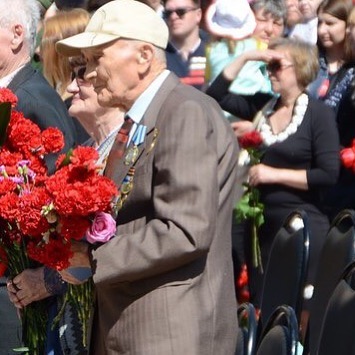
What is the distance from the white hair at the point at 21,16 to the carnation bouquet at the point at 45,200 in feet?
3.28

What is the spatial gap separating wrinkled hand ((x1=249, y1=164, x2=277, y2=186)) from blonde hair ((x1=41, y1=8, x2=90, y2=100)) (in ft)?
4.78

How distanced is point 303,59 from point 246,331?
11.1 feet

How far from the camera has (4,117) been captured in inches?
159

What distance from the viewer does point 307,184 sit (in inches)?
281

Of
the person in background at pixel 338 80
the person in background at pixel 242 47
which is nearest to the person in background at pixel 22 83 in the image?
the person in background at pixel 242 47

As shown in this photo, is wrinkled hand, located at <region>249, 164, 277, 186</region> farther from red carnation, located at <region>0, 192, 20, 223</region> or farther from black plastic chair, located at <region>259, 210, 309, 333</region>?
red carnation, located at <region>0, 192, 20, 223</region>

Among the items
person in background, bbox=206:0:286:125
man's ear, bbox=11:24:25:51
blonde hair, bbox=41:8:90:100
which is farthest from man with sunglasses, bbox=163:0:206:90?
man's ear, bbox=11:24:25:51

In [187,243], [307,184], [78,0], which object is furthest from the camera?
[78,0]

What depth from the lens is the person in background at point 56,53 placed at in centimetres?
602

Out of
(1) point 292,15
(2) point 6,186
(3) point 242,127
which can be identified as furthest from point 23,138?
(1) point 292,15

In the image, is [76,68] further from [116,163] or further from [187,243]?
[187,243]

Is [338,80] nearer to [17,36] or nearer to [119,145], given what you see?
[17,36]

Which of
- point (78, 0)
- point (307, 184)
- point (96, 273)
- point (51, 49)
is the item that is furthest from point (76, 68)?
point (78, 0)

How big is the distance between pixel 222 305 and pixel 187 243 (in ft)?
0.95
